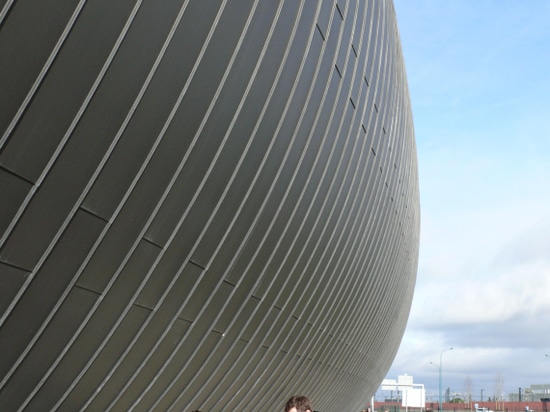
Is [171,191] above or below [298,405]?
above

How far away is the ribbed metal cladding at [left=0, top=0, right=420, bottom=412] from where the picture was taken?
7.14 m

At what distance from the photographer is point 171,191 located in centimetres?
934

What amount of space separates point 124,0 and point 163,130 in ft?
5.91

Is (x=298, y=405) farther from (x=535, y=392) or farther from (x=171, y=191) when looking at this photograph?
(x=535, y=392)

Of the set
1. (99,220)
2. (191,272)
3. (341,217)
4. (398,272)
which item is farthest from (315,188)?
(398,272)

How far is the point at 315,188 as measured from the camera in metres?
14.7

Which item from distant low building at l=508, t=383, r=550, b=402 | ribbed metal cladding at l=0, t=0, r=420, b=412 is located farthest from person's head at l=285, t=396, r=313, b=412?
distant low building at l=508, t=383, r=550, b=402

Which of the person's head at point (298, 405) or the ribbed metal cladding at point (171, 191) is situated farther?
the ribbed metal cladding at point (171, 191)

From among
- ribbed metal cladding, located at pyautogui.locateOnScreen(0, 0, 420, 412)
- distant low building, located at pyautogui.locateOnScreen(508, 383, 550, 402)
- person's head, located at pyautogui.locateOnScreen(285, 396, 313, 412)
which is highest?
distant low building, located at pyautogui.locateOnScreen(508, 383, 550, 402)

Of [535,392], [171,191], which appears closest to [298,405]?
[171,191]

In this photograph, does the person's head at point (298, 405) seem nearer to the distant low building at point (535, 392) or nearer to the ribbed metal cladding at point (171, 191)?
the ribbed metal cladding at point (171, 191)

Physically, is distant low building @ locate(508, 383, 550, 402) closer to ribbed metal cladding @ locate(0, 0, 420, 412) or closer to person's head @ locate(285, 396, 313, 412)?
ribbed metal cladding @ locate(0, 0, 420, 412)

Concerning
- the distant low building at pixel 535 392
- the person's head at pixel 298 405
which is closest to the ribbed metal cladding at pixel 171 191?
the person's head at pixel 298 405

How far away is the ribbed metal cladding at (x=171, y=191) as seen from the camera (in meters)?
7.14
